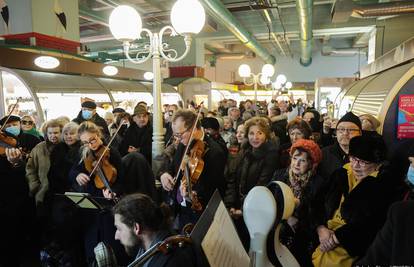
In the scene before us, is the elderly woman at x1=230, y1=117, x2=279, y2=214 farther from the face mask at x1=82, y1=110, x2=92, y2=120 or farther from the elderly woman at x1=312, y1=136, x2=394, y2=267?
the face mask at x1=82, y1=110, x2=92, y2=120

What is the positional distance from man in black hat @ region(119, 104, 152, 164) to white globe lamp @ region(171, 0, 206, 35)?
4.98 feet

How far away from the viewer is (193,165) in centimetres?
237

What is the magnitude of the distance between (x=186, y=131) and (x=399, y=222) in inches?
63.7

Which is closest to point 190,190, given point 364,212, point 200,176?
point 200,176

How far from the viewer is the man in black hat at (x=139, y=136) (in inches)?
162

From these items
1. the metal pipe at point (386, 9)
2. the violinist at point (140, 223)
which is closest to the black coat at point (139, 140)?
the violinist at point (140, 223)

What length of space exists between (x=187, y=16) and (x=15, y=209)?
2.56 metres

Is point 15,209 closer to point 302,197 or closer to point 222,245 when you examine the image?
point 222,245

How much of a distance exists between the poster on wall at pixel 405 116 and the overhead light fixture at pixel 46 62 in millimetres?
5965

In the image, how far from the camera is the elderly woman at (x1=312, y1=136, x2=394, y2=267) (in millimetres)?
1638

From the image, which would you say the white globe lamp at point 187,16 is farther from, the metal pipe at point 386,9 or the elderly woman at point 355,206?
the metal pipe at point 386,9

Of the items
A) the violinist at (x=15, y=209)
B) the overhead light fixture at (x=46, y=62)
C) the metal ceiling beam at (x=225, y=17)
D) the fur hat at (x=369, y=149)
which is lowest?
the violinist at (x=15, y=209)

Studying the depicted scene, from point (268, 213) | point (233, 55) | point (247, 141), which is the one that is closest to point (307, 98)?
point (233, 55)

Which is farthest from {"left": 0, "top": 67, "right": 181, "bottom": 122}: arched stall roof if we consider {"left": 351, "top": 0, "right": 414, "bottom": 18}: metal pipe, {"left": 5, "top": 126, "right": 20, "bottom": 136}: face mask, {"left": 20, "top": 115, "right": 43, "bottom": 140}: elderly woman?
{"left": 351, "top": 0, "right": 414, "bottom": 18}: metal pipe
